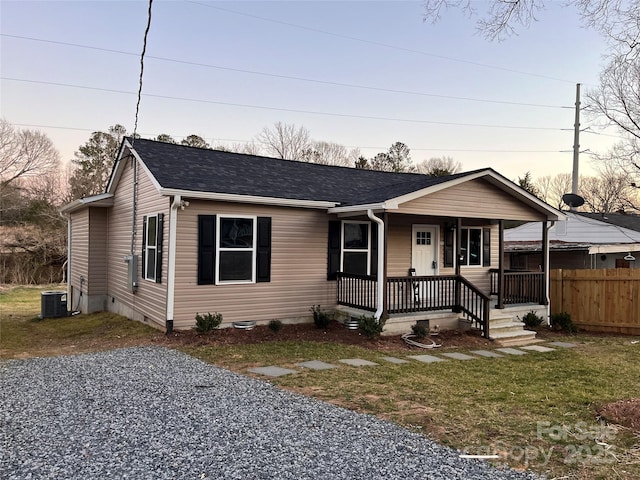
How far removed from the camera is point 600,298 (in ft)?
37.3

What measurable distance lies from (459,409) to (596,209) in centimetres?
4333

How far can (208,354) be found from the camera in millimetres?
7426

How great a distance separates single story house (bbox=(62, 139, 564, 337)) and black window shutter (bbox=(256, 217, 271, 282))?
22mm

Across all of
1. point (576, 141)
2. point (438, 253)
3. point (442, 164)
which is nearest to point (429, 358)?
point (438, 253)

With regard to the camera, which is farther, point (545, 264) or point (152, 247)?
point (545, 264)

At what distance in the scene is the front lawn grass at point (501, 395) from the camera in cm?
356

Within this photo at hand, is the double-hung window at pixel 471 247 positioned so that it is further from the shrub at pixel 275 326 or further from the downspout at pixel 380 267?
the shrub at pixel 275 326

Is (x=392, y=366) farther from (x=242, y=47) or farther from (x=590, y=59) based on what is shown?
(x=242, y=47)

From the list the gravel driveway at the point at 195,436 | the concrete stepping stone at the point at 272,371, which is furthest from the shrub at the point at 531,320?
the gravel driveway at the point at 195,436

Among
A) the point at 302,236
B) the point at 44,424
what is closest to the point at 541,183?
the point at 302,236

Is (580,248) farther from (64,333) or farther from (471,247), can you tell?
(64,333)

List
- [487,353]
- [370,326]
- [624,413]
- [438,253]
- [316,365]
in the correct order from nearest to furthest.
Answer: [624,413] < [316,365] < [487,353] < [370,326] < [438,253]

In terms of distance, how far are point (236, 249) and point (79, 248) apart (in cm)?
782

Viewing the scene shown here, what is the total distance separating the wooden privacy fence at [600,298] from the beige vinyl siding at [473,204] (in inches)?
75.9
